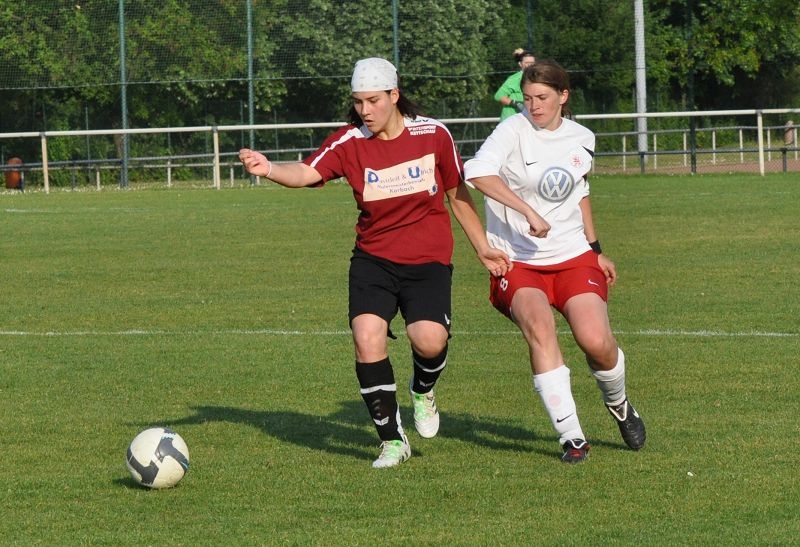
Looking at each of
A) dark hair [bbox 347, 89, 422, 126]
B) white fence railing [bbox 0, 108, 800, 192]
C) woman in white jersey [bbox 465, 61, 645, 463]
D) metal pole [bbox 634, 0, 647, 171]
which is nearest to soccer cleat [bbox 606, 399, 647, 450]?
woman in white jersey [bbox 465, 61, 645, 463]

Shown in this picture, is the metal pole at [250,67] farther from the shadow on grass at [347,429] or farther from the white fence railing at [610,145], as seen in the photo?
the shadow on grass at [347,429]

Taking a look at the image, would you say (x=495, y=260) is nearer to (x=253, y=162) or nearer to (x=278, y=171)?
(x=278, y=171)

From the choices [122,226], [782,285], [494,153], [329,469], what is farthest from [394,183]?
[122,226]

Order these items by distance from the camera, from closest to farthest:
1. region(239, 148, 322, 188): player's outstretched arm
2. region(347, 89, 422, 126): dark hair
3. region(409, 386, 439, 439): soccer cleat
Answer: region(239, 148, 322, 188): player's outstretched arm → region(347, 89, 422, 126): dark hair → region(409, 386, 439, 439): soccer cleat

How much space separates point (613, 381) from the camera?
629cm

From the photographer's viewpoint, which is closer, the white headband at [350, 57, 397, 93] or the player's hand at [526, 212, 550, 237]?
the player's hand at [526, 212, 550, 237]

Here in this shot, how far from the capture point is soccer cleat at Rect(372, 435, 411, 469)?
6.11 m

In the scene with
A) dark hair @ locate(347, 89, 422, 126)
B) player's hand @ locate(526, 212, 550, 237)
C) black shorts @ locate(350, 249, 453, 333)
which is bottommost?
black shorts @ locate(350, 249, 453, 333)

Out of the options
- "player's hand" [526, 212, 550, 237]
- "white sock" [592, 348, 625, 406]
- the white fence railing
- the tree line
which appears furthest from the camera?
the tree line

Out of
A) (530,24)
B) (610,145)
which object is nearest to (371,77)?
(610,145)

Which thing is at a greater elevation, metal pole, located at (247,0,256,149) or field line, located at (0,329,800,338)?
metal pole, located at (247,0,256,149)

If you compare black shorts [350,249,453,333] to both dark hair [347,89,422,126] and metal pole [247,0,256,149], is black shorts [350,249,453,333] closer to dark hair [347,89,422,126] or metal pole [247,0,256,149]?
dark hair [347,89,422,126]

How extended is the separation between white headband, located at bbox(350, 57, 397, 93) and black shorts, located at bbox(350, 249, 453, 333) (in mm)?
760

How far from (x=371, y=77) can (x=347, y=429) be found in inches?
72.4
